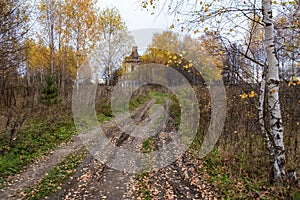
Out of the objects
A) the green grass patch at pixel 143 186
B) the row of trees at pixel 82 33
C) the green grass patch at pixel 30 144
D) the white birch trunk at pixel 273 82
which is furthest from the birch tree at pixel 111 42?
the white birch trunk at pixel 273 82

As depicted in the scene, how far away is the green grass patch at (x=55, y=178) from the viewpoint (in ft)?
13.1

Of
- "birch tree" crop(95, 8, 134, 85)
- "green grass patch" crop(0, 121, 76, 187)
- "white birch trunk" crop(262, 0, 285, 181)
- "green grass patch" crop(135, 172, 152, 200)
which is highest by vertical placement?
"birch tree" crop(95, 8, 134, 85)

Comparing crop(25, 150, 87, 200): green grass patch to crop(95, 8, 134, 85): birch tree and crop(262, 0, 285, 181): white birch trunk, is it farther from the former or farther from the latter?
crop(95, 8, 134, 85): birch tree

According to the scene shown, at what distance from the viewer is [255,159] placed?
5012 millimetres

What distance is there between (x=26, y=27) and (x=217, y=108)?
8.00 metres

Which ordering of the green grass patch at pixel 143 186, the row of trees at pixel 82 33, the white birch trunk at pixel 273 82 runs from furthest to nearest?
the row of trees at pixel 82 33 → the green grass patch at pixel 143 186 → the white birch trunk at pixel 273 82

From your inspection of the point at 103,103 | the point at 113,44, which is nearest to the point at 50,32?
the point at 113,44

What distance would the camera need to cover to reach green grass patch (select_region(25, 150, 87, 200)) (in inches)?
157

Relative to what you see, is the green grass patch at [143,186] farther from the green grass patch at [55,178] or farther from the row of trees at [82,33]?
the row of trees at [82,33]

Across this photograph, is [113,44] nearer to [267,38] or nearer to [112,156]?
[112,156]

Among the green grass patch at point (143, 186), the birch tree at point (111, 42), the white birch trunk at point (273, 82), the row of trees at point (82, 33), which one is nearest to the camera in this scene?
the white birch trunk at point (273, 82)

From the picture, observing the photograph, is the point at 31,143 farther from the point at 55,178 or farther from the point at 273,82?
the point at 273,82

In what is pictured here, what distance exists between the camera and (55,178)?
4.61 metres

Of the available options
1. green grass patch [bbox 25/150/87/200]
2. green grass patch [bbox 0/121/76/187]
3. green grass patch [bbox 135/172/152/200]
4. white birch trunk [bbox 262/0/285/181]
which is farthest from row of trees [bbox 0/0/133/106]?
white birch trunk [bbox 262/0/285/181]
